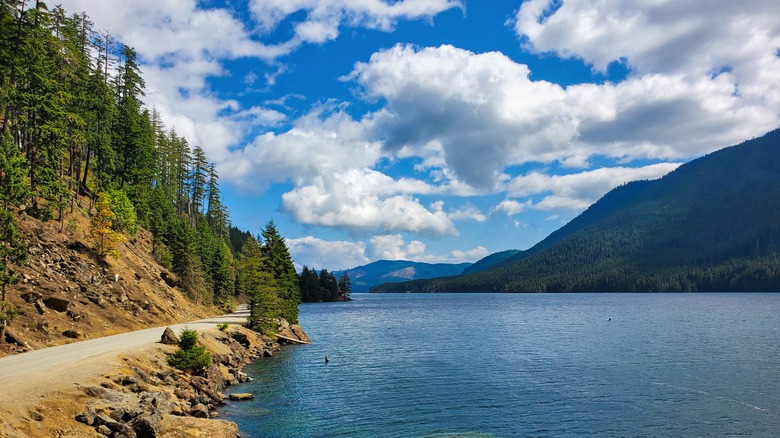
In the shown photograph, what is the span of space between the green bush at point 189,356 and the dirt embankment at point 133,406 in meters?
0.77

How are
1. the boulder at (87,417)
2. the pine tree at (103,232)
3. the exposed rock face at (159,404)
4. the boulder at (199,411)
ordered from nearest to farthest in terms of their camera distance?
the boulder at (87,417) → the exposed rock face at (159,404) → the boulder at (199,411) → the pine tree at (103,232)

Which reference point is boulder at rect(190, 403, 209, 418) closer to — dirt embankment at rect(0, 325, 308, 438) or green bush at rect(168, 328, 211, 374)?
dirt embankment at rect(0, 325, 308, 438)

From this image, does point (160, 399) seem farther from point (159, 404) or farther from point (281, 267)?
point (281, 267)

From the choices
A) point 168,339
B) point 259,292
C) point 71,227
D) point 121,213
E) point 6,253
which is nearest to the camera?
point 6,253

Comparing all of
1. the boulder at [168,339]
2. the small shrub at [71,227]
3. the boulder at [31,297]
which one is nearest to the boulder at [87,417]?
the boulder at [168,339]

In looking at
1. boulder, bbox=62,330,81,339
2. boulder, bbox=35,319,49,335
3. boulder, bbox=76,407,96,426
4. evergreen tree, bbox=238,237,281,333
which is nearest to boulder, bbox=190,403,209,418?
boulder, bbox=76,407,96,426

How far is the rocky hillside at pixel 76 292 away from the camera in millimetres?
36844

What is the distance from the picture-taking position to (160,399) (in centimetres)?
2578

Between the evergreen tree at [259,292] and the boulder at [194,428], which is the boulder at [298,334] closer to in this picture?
the evergreen tree at [259,292]

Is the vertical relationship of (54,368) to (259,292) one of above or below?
below

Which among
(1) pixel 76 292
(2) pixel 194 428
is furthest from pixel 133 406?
(1) pixel 76 292

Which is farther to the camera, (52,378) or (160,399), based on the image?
(160,399)

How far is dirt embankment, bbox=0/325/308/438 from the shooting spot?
19422 mm

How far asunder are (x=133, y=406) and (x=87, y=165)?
56101mm
